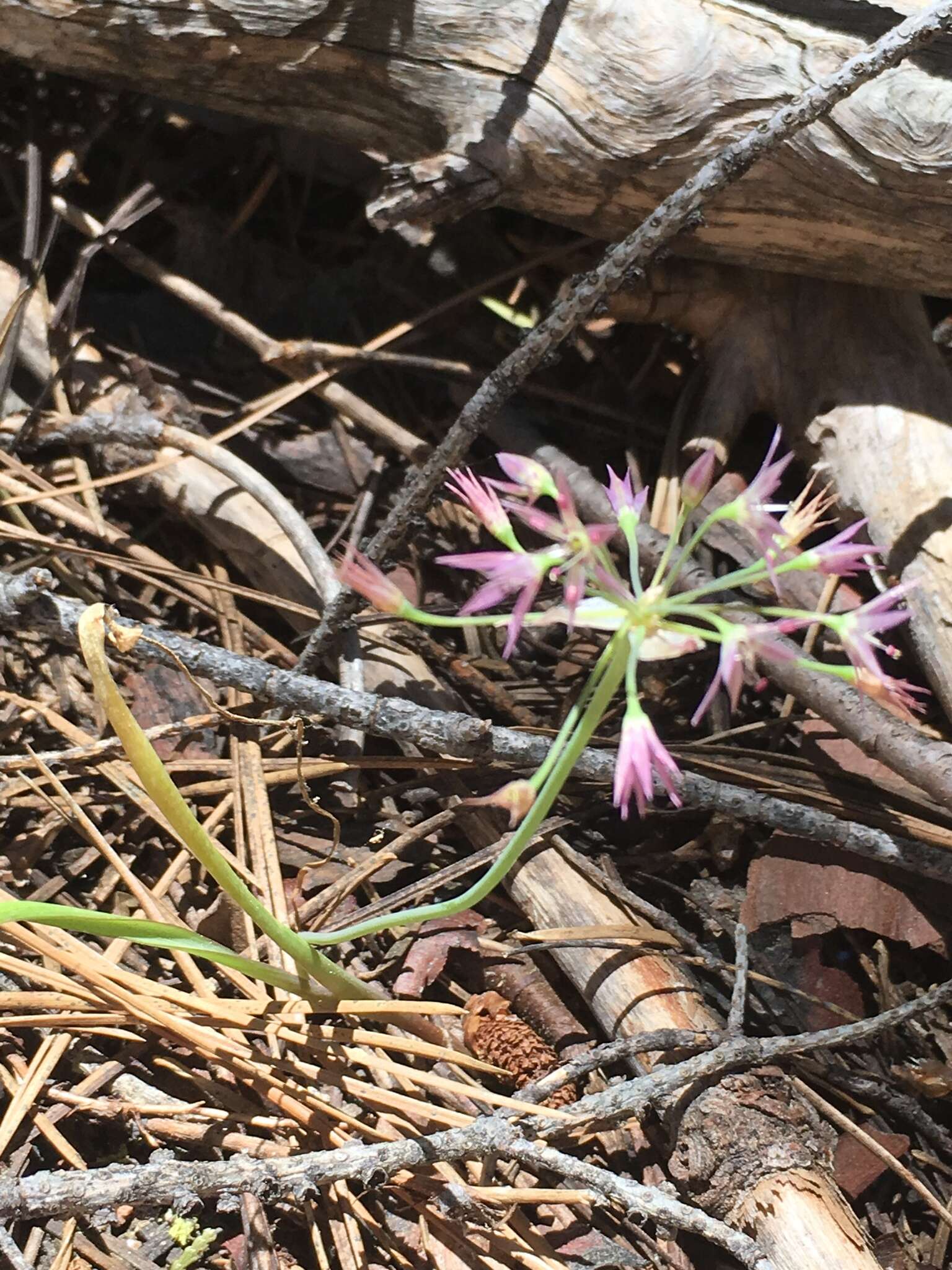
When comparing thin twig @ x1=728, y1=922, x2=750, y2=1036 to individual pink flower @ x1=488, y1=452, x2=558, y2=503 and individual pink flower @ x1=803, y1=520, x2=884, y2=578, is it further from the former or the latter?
individual pink flower @ x1=488, y1=452, x2=558, y2=503

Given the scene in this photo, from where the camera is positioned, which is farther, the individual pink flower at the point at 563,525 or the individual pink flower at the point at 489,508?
the individual pink flower at the point at 489,508

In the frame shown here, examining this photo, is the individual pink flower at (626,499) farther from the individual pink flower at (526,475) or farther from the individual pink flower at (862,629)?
the individual pink flower at (862,629)

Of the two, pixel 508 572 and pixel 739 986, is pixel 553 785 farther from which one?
pixel 739 986

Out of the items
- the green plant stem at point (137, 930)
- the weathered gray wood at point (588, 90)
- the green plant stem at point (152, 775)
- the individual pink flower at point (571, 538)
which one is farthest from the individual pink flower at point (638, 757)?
the weathered gray wood at point (588, 90)

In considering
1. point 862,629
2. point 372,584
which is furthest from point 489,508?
point 862,629

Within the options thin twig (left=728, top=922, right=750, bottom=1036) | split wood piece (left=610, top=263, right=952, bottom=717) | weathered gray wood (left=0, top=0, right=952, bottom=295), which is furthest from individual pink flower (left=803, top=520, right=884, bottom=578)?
weathered gray wood (left=0, top=0, right=952, bottom=295)

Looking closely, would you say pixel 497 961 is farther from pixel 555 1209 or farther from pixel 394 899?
pixel 555 1209
